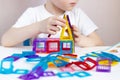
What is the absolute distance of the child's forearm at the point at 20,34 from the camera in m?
0.73

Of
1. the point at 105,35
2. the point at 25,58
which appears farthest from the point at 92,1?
the point at 25,58

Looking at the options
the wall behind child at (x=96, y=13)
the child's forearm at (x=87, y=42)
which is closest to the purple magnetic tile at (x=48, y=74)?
the child's forearm at (x=87, y=42)

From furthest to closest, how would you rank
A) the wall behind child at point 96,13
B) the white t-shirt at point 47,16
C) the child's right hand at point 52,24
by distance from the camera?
the wall behind child at point 96,13 < the white t-shirt at point 47,16 < the child's right hand at point 52,24

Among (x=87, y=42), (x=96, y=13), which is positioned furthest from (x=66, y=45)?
(x=96, y=13)

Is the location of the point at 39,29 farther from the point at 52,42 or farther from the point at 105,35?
the point at 105,35

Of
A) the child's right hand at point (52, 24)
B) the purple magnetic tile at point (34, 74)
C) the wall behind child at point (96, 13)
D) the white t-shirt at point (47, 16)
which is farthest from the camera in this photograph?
the wall behind child at point (96, 13)

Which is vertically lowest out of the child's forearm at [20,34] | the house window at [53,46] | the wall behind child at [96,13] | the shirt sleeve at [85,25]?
the house window at [53,46]

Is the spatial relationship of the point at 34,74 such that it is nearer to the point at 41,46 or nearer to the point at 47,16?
Result: the point at 41,46

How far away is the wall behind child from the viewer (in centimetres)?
107

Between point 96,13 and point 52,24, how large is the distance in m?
0.55

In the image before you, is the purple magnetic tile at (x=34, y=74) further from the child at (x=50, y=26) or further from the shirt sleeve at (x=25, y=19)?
the shirt sleeve at (x=25, y=19)

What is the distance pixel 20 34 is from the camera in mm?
761

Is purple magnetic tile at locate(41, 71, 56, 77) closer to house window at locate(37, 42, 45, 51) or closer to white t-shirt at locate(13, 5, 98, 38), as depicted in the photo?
house window at locate(37, 42, 45, 51)

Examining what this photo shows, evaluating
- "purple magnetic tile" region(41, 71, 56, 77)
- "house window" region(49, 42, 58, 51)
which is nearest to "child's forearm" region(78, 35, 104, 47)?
"house window" region(49, 42, 58, 51)
